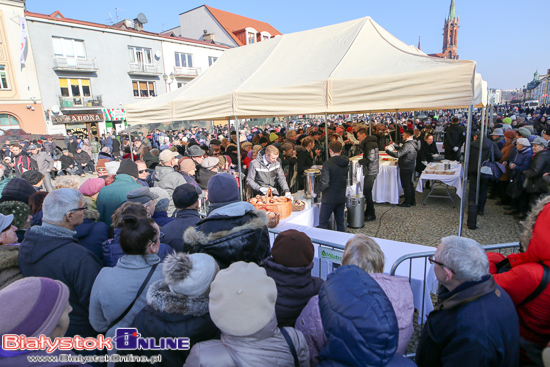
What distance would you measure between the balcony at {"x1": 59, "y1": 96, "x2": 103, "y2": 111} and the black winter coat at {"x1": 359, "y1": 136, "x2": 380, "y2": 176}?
2872 centimetres

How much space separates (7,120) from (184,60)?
17.8m

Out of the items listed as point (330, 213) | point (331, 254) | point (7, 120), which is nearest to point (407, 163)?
point (330, 213)

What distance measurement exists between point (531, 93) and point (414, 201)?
95056 millimetres

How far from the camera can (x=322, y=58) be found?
192 inches

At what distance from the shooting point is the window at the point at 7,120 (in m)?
23.7

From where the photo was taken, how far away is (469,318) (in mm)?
1435

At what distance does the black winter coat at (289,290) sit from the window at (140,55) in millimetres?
34307

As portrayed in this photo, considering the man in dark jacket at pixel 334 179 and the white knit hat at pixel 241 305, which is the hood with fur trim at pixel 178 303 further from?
the man in dark jacket at pixel 334 179

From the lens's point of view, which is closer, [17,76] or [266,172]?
[266,172]

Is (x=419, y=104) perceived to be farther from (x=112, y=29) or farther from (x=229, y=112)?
(x=112, y=29)

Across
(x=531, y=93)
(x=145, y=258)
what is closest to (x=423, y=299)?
(x=145, y=258)

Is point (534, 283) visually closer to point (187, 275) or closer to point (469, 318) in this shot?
point (469, 318)

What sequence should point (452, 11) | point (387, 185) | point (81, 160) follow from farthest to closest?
point (452, 11)
point (81, 160)
point (387, 185)

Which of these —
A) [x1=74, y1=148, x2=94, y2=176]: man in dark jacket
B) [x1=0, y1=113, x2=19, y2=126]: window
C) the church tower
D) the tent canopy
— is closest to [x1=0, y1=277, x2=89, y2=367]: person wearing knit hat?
the tent canopy
